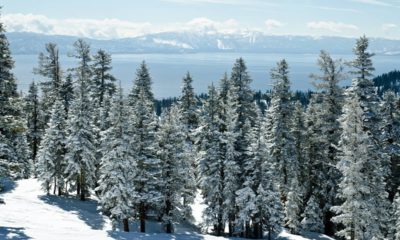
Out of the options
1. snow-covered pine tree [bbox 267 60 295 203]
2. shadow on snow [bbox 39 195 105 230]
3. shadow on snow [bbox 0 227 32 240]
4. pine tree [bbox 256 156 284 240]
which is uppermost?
snow-covered pine tree [bbox 267 60 295 203]

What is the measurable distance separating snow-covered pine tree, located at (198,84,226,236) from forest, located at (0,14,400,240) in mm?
88

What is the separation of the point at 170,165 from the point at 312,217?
1699 cm

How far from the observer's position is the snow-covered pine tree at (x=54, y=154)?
144ft

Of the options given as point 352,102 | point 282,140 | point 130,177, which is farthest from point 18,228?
point 282,140

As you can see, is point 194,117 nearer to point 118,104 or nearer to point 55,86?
point 55,86

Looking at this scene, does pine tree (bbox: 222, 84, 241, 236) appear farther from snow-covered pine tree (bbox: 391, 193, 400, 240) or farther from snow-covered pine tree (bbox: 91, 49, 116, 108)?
snow-covered pine tree (bbox: 91, 49, 116, 108)

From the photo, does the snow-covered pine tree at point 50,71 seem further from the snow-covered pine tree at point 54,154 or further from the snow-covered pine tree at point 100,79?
the snow-covered pine tree at point 54,154

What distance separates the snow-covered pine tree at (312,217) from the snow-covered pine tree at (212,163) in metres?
10.6

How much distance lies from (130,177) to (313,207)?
19550 millimetres

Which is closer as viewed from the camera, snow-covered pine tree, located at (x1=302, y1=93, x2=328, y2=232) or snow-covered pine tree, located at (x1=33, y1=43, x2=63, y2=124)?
snow-covered pine tree, located at (x1=302, y1=93, x2=328, y2=232)

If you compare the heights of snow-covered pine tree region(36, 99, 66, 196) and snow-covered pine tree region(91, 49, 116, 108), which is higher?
snow-covered pine tree region(91, 49, 116, 108)

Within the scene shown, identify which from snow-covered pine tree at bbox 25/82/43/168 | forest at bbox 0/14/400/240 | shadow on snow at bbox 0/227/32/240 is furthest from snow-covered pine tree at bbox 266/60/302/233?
snow-covered pine tree at bbox 25/82/43/168

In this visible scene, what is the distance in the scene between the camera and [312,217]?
45.4m

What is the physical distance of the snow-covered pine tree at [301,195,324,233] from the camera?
44781mm
